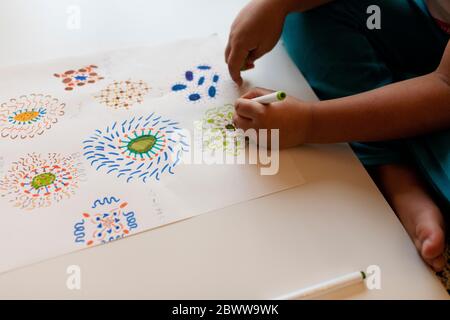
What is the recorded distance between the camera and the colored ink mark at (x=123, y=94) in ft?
1.88

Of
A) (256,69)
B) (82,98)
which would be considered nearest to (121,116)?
(82,98)

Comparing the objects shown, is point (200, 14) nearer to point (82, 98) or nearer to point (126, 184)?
point (82, 98)

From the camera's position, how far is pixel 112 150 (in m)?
0.52

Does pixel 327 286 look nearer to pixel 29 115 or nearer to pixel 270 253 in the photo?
pixel 270 253

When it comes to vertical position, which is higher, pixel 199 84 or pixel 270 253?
pixel 199 84

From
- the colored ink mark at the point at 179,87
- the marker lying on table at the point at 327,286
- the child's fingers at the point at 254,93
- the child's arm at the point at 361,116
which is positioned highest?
the colored ink mark at the point at 179,87

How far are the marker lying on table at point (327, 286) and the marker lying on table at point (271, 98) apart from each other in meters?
0.21

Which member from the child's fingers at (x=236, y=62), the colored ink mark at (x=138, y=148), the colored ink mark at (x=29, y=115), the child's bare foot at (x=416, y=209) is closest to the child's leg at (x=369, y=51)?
the child's bare foot at (x=416, y=209)

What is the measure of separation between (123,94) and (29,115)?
121 millimetres

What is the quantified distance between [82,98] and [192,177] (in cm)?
20

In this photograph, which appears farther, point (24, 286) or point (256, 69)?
point (256, 69)

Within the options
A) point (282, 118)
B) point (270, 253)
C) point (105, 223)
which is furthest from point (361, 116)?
point (105, 223)

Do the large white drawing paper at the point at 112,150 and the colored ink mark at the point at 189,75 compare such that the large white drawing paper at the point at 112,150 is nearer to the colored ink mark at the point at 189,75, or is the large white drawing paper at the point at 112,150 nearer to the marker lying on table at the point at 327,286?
the colored ink mark at the point at 189,75
